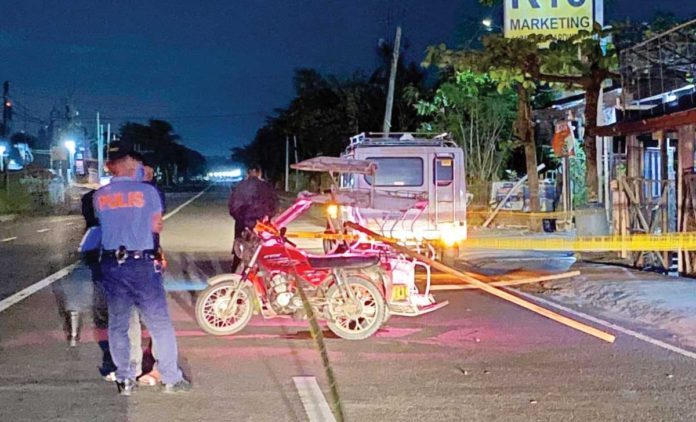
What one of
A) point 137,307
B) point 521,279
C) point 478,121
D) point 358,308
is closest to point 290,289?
point 358,308

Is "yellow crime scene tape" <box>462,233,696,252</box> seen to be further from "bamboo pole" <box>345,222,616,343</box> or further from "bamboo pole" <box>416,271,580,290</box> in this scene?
"bamboo pole" <box>345,222,616,343</box>

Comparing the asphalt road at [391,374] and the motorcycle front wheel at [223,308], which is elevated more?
the motorcycle front wheel at [223,308]

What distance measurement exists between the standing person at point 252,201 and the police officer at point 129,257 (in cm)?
493

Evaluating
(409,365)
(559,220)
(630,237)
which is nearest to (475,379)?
(409,365)

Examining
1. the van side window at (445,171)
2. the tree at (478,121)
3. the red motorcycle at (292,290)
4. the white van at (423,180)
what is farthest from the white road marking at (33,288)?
the tree at (478,121)

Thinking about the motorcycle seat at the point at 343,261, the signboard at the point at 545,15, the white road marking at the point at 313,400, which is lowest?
the white road marking at the point at 313,400

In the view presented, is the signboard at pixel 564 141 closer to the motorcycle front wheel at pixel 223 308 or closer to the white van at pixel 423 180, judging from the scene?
the white van at pixel 423 180

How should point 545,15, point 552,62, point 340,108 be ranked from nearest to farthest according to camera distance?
point 552,62, point 545,15, point 340,108

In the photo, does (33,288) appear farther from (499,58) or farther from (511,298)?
(499,58)

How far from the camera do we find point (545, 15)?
2211 cm

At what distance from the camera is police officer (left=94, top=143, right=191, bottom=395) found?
6949 mm

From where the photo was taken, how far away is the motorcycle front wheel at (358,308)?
9531 millimetres

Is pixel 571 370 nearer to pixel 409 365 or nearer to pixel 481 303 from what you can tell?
pixel 409 365

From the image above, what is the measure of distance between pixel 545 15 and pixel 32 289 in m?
13.7
